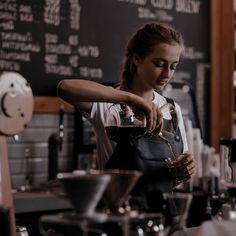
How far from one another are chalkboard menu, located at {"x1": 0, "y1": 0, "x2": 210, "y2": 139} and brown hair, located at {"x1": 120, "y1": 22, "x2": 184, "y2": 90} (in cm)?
154

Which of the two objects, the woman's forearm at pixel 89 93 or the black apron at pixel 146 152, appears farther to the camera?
Result: the black apron at pixel 146 152

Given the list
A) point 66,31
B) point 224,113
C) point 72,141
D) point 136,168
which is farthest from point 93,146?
point 136,168

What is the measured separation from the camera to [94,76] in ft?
14.5

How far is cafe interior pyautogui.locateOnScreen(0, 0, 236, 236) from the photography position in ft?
4.90

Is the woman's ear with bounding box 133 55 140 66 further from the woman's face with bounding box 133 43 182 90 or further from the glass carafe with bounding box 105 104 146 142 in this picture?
the glass carafe with bounding box 105 104 146 142

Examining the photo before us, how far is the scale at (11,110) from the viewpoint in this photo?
158cm

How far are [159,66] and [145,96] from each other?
0.15m

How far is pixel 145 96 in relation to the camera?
2.45 meters

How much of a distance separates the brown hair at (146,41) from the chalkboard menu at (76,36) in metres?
→ 1.54

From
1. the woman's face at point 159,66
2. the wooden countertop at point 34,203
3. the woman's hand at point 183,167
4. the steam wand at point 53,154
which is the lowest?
the wooden countertop at point 34,203

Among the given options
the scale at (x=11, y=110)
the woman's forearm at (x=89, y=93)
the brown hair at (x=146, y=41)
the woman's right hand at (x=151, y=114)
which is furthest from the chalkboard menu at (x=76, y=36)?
the scale at (x=11, y=110)

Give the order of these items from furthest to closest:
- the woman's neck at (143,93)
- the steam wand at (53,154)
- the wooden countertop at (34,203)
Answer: the steam wand at (53,154), the wooden countertop at (34,203), the woman's neck at (143,93)

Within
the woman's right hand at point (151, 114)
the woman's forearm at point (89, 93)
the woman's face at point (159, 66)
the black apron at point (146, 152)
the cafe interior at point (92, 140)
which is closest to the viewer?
the cafe interior at point (92, 140)

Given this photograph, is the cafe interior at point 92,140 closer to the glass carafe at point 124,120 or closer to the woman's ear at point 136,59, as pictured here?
the glass carafe at point 124,120
